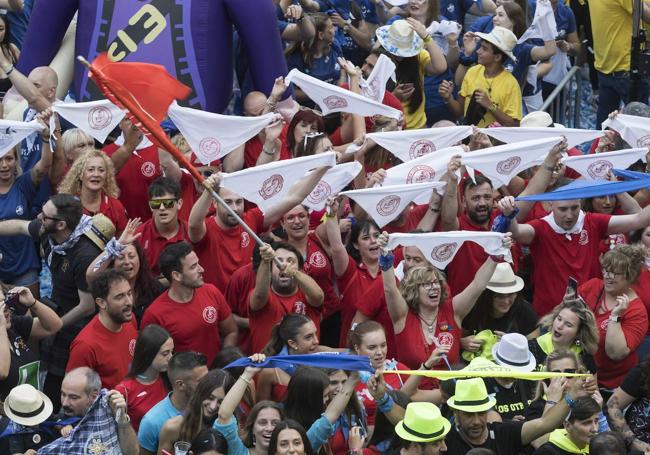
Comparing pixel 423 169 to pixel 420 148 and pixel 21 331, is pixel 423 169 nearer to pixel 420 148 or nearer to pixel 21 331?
pixel 420 148

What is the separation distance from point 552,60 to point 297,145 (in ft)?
12.8

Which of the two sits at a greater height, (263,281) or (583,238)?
(263,281)

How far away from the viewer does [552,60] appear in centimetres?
1437

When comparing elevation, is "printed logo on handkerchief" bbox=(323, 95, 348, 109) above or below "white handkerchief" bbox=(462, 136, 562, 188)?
above

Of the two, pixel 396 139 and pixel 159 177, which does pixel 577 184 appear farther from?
pixel 159 177

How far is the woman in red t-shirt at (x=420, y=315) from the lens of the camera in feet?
32.1

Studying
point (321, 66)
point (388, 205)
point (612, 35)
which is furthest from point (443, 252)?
point (612, 35)

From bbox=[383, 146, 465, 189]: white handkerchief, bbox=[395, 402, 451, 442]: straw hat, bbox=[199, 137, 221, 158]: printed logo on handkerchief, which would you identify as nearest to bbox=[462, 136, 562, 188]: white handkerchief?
bbox=[383, 146, 465, 189]: white handkerchief

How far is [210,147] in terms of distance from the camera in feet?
34.9

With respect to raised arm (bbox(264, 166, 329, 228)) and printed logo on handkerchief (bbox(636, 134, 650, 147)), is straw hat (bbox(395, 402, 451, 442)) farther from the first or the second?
printed logo on handkerchief (bbox(636, 134, 650, 147))

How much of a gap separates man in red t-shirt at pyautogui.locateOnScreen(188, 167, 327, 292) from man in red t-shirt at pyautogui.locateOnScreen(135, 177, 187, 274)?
6.5 inches

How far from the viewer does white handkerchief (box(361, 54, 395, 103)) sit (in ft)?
39.3

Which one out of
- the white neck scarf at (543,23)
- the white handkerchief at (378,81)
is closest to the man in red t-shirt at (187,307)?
the white handkerchief at (378,81)

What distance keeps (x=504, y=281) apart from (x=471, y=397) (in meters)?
1.79
